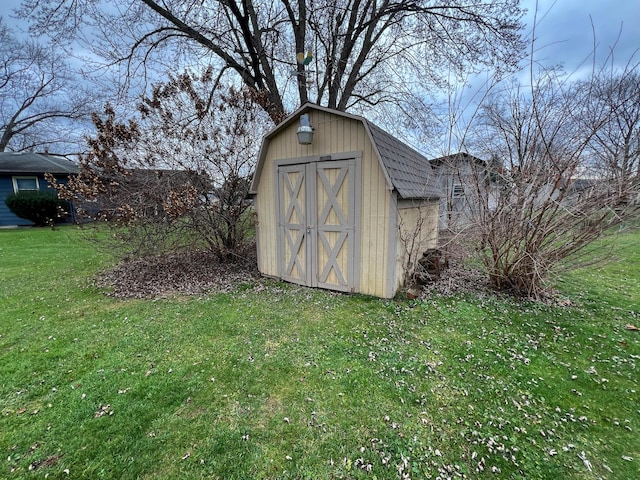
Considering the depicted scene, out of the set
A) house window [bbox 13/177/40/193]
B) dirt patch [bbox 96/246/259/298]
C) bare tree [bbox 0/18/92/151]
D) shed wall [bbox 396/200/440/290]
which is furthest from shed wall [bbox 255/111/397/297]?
Answer: bare tree [bbox 0/18/92/151]

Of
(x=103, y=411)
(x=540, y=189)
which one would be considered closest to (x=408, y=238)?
(x=540, y=189)

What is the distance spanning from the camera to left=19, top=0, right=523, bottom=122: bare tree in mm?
7242

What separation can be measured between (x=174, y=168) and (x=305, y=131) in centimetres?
305

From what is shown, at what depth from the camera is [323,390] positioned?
2.44 m

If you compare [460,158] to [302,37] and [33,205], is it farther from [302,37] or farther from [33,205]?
[33,205]

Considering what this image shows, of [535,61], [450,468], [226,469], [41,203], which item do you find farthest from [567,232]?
[41,203]

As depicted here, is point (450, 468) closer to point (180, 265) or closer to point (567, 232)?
point (567, 232)

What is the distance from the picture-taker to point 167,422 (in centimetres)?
210

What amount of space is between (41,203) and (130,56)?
9.33 m

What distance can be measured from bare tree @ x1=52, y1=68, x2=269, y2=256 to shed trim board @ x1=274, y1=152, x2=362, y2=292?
153 cm

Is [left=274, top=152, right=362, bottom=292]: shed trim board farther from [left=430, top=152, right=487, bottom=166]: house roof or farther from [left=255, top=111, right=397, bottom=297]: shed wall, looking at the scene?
[left=430, top=152, right=487, bottom=166]: house roof

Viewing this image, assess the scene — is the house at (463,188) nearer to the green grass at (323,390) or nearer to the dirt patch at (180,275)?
the green grass at (323,390)

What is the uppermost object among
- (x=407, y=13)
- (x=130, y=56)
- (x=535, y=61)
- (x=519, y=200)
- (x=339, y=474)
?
(x=407, y=13)

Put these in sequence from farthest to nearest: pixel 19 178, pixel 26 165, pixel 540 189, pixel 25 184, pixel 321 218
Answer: pixel 26 165, pixel 25 184, pixel 19 178, pixel 321 218, pixel 540 189
